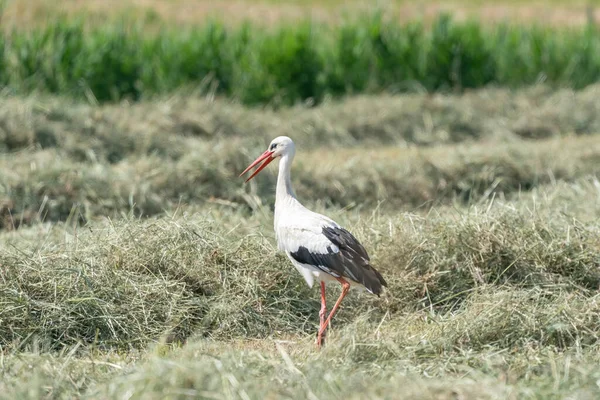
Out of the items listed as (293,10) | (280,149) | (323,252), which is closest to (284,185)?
(280,149)

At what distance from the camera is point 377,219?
22.4ft

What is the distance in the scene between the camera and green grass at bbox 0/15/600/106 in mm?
11828

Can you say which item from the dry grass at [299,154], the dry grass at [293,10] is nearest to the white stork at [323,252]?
the dry grass at [299,154]

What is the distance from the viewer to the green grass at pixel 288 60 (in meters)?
11.8

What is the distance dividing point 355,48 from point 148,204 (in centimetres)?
601

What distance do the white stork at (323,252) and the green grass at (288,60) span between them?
20.2 feet

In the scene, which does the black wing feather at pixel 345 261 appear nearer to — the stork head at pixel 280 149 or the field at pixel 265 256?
the field at pixel 265 256

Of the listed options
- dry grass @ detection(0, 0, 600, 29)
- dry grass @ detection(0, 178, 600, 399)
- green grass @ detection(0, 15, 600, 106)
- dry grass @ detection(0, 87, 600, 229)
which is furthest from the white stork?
dry grass @ detection(0, 0, 600, 29)

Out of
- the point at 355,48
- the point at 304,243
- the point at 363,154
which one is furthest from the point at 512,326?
the point at 355,48

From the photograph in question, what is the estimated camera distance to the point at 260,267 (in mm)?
6043

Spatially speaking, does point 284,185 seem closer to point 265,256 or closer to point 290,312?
point 265,256

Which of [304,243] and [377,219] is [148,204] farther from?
[304,243]

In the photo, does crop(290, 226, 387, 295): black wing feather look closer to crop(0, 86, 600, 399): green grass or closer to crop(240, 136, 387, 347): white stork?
crop(240, 136, 387, 347): white stork

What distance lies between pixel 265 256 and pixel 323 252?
735 mm
